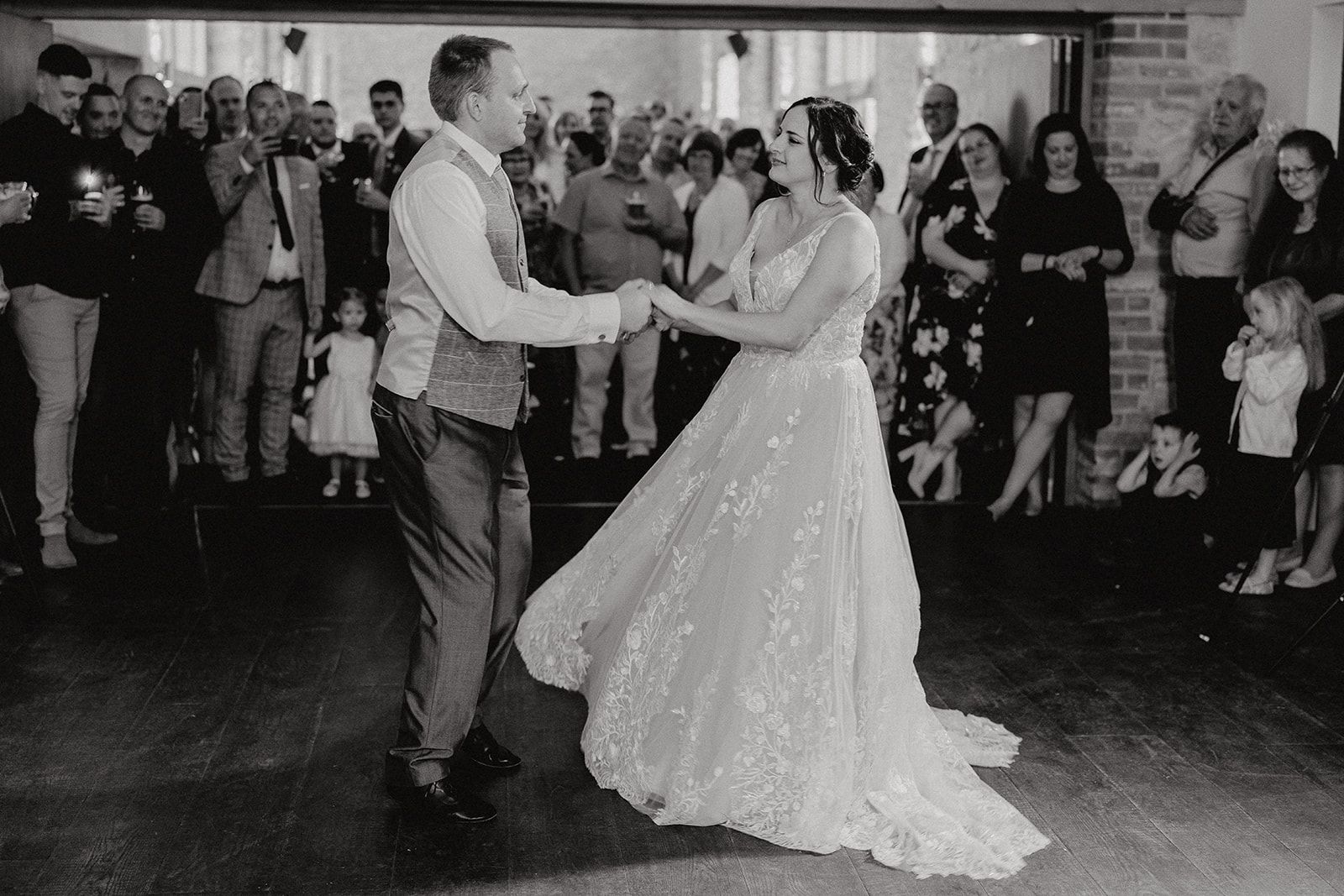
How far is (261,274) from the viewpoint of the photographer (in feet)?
21.0

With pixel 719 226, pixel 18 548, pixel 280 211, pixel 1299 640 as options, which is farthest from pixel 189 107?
pixel 1299 640

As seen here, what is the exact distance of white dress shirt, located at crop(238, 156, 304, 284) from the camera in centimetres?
645

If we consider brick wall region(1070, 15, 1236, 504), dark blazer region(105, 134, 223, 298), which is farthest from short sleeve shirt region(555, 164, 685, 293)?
brick wall region(1070, 15, 1236, 504)

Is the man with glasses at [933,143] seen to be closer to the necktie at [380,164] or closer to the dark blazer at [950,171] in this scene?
the dark blazer at [950,171]

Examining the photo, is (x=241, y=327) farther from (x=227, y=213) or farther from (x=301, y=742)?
(x=301, y=742)

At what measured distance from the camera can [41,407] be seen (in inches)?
209

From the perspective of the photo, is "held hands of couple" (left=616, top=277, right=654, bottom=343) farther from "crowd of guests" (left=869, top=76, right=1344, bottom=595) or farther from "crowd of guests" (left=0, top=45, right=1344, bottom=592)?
"crowd of guests" (left=0, top=45, right=1344, bottom=592)

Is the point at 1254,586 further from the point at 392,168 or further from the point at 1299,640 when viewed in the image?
the point at 392,168

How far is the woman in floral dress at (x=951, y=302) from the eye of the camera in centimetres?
655

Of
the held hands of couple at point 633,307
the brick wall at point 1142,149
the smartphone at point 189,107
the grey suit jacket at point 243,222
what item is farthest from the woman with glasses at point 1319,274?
the smartphone at point 189,107

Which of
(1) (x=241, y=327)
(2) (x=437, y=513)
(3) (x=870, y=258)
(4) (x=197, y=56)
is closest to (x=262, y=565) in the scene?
(1) (x=241, y=327)

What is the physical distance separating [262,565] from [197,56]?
1254 cm

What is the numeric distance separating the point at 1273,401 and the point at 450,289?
330cm

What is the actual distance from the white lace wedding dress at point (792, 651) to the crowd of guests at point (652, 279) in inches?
91.4
